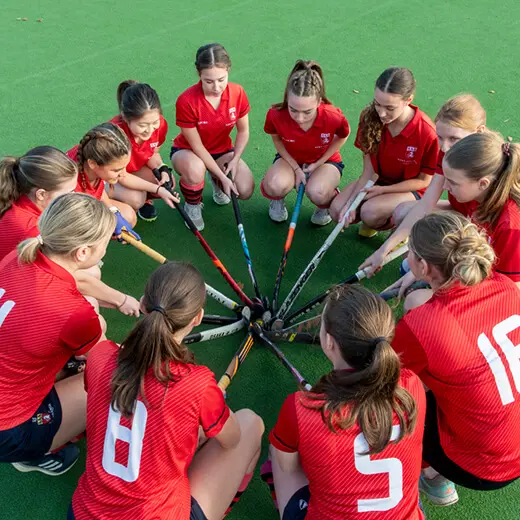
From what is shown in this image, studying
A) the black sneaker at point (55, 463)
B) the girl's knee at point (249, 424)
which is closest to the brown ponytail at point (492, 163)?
the girl's knee at point (249, 424)

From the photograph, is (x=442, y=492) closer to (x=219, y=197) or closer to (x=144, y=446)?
(x=144, y=446)

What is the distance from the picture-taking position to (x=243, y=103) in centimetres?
429

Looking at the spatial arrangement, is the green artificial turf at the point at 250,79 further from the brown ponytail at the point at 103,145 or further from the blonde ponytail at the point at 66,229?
the blonde ponytail at the point at 66,229

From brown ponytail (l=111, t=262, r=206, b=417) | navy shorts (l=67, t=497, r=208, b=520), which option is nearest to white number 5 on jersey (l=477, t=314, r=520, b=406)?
brown ponytail (l=111, t=262, r=206, b=417)

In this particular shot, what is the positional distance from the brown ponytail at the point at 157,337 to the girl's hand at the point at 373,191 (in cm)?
219

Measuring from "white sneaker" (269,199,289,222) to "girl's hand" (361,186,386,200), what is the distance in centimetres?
68

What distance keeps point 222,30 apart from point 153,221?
3.70 meters

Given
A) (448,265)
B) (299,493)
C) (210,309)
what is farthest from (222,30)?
(299,493)

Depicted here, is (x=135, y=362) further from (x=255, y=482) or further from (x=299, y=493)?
(x=255, y=482)

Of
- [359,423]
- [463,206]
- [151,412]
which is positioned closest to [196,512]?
[151,412]

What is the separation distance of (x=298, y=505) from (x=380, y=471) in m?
0.44

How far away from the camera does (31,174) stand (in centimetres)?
284

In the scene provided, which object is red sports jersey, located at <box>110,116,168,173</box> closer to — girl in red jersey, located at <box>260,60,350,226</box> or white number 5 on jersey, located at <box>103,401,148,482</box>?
girl in red jersey, located at <box>260,60,350,226</box>

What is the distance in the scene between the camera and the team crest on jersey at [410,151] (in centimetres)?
376
